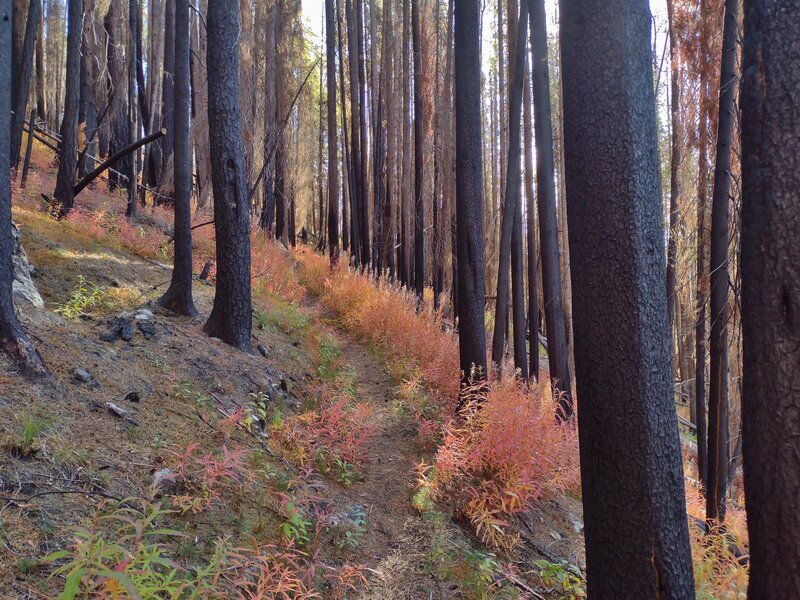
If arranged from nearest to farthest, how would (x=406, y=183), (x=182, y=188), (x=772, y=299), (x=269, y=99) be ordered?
(x=772, y=299) → (x=182, y=188) → (x=406, y=183) → (x=269, y=99)

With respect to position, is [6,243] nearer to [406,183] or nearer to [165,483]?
[165,483]

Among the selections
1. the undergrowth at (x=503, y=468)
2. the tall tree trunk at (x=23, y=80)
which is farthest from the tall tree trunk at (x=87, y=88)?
the undergrowth at (x=503, y=468)

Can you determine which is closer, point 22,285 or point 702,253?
point 22,285

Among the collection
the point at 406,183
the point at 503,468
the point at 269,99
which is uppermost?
the point at 269,99

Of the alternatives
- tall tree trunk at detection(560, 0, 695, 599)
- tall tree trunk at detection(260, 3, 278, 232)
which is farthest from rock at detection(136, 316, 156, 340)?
tall tree trunk at detection(260, 3, 278, 232)

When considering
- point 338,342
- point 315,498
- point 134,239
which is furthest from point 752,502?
point 134,239

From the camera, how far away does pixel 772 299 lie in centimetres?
165

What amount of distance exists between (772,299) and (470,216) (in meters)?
3.78

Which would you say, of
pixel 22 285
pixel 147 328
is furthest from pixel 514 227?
pixel 22 285

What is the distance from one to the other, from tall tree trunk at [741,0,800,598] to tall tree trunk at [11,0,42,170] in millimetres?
9800

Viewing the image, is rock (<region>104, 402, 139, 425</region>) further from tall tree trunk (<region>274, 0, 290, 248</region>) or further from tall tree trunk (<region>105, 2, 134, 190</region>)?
tall tree trunk (<region>274, 0, 290, 248</region>)

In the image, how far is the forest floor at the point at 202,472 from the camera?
2.22 m

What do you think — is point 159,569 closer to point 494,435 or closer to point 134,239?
point 494,435

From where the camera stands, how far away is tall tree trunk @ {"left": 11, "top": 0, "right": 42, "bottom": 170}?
7887 mm
